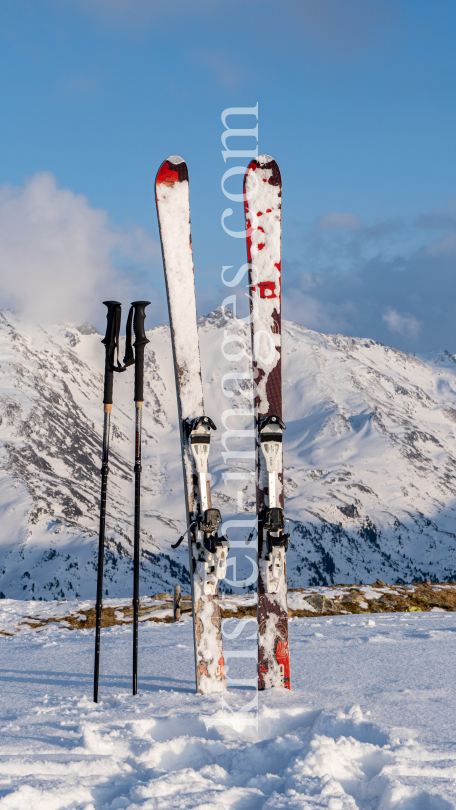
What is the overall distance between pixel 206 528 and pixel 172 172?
3703mm

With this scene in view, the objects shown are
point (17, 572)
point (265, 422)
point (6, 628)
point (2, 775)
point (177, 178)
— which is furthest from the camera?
point (17, 572)

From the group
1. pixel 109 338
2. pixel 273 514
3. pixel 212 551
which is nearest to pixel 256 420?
pixel 273 514

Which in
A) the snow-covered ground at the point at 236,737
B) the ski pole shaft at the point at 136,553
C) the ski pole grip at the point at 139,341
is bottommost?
the snow-covered ground at the point at 236,737

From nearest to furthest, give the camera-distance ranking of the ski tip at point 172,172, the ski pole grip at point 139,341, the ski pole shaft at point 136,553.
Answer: the ski pole shaft at point 136,553 → the ski pole grip at point 139,341 → the ski tip at point 172,172

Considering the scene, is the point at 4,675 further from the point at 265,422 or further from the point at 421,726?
the point at 421,726

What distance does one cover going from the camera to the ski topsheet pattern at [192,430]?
18.8 feet

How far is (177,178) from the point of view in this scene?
21.7 feet

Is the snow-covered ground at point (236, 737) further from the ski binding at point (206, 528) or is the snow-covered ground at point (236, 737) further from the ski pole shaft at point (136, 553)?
the ski binding at point (206, 528)

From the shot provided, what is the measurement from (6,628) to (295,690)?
29.4 feet

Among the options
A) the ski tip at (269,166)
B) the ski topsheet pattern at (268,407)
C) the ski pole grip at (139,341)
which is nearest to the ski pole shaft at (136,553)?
the ski pole grip at (139,341)

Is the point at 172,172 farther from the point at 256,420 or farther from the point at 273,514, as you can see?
the point at 273,514

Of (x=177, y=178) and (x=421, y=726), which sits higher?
(x=177, y=178)

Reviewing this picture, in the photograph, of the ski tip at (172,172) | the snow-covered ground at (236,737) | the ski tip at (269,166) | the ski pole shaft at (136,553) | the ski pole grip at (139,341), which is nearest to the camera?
the snow-covered ground at (236,737)

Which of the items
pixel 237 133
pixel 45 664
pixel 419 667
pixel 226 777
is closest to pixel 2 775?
pixel 226 777
